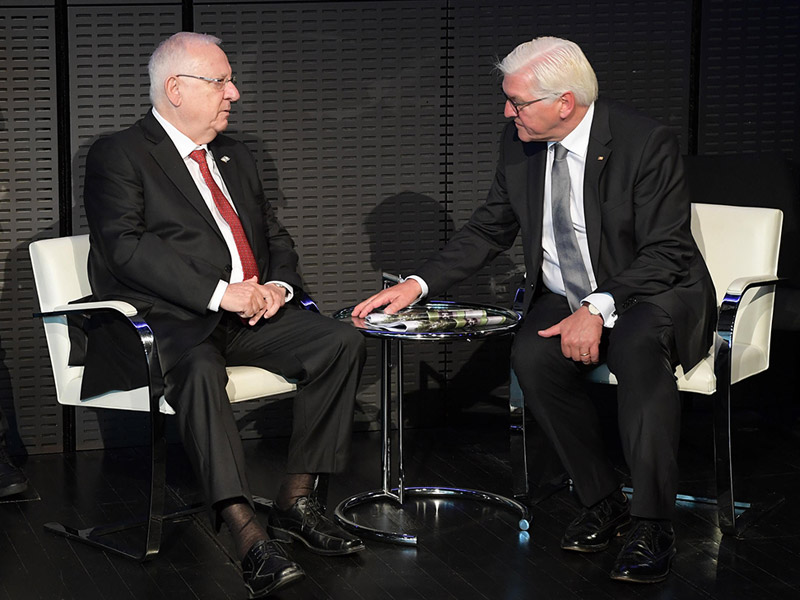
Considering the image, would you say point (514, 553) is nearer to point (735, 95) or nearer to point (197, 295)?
point (197, 295)

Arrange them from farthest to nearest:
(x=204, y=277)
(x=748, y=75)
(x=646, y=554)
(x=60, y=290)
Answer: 1. (x=748, y=75)
2. (x=60, y=290)
3. (x=204, y=277)
4. (x=646, y=554)

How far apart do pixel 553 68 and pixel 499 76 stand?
118cm

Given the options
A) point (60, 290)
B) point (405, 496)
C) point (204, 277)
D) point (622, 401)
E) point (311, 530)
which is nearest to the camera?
point (622, 401)

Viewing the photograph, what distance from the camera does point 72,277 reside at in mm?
3898

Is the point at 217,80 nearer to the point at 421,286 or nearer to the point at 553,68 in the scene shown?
the point at 421,286

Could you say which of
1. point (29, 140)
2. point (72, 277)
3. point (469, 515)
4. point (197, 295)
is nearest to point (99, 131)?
point (29, 140)

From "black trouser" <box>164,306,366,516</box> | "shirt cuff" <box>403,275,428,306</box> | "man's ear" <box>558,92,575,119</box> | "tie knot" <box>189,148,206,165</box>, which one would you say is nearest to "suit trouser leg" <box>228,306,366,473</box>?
"black trouser" <box>164,306,366,516</box>

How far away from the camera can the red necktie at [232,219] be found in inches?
156

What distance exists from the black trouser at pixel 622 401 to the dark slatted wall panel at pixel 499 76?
1146mm

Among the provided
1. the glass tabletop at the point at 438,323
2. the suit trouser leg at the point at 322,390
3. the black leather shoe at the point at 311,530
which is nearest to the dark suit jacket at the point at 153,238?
the suit trouser leg at the point at 322,390

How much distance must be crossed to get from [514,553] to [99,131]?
235 centimetres

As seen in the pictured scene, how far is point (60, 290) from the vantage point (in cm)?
386

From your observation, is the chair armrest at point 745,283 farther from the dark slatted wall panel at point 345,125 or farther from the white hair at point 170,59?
the white hair at point 170,59

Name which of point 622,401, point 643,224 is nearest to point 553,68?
point 643,224
